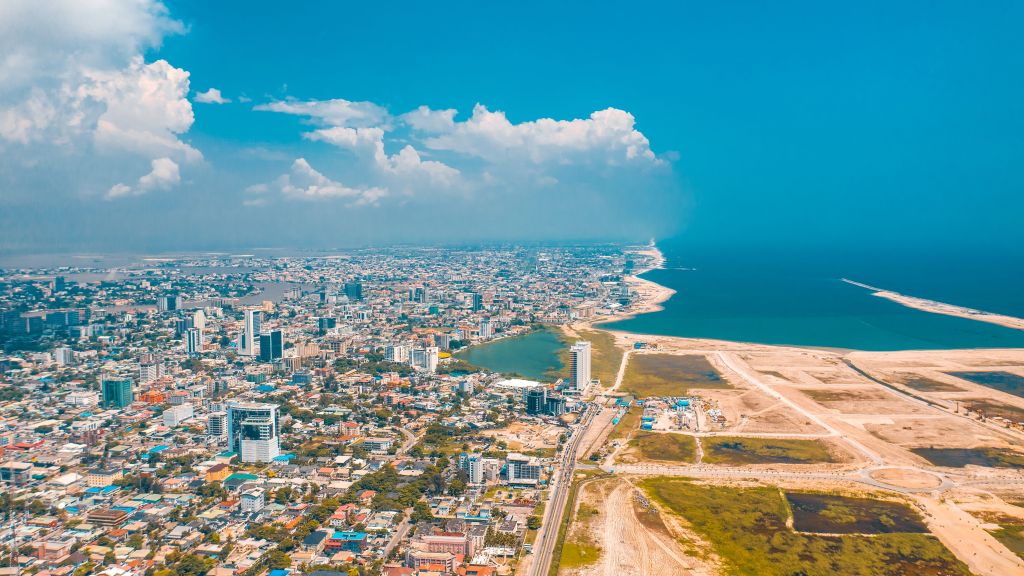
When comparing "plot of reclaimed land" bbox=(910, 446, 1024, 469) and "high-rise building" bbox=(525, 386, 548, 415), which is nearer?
"plot of reclaimed land" bbox=(910, 446, 1024, 469)

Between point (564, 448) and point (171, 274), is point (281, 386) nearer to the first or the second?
point (564, 448)

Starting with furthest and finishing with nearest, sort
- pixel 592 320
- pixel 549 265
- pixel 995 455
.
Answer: pixel 549 265 → pixel 592 320 → pixel 995 455

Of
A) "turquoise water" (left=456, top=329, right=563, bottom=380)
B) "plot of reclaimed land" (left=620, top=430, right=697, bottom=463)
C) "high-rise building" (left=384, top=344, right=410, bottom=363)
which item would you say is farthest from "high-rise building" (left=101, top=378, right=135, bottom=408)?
"plot of reclaimed land" (left=620, top=430, right=697, bottom=463)

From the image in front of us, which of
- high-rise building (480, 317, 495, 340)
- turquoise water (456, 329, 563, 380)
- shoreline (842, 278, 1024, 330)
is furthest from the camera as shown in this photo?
shoreline (842, 278, 1024, 330)

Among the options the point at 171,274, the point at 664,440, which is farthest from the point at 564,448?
the point at 171,274

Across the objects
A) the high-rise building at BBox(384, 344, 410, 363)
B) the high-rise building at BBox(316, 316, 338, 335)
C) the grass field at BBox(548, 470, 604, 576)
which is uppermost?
the high-rise building at BBox(316, 316, 338, 335)

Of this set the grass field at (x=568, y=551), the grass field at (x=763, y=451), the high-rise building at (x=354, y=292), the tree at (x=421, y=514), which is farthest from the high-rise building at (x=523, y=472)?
the high-rise building at (x=354, y=292)

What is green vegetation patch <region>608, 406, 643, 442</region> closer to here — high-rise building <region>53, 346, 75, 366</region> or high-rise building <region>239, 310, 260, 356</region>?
high-rise building <region>239, 310, 260, 356</region>

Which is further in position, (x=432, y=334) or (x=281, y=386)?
(x=432, y=334)

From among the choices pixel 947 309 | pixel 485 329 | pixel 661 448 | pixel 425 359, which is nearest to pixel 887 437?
pixel 661 448
